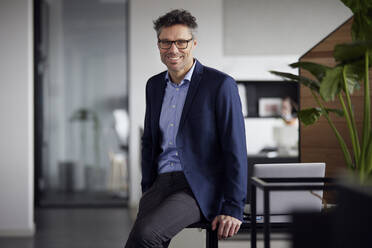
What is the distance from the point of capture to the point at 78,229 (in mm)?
5082

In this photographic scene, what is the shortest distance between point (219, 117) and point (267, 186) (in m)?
0.58

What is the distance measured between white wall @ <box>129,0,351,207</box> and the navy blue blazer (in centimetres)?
382

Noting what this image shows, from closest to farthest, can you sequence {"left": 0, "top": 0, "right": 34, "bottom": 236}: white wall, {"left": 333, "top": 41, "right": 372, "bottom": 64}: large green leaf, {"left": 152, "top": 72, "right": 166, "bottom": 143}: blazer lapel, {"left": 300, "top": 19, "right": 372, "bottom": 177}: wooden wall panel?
1. {"left": 333, "top": 41, "right": 372, "bottom": 64}: large green leaf
2. {"left": 152, "top": 72, "right": 166, "bottom": 143}: blazer lapel
3. {"left": 300, "top": 19, "right": 372, "bottom": 177}: wooden wall panel
4. {"left": 0, "top": 0, "right": 34, "bottom": 236}: white wall

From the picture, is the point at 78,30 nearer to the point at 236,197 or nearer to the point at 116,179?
the point at 116,179

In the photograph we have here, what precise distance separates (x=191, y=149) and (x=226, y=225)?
33cm

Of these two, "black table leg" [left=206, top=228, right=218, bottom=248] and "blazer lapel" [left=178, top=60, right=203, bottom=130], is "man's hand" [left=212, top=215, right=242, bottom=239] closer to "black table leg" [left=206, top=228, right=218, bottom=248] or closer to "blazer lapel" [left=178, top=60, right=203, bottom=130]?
"black table leg" [left=206, top=228, right=218, bottom=248]

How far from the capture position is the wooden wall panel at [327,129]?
2.82m

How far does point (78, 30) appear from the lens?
6555 millimetres

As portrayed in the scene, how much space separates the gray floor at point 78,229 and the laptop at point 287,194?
2.37 meters

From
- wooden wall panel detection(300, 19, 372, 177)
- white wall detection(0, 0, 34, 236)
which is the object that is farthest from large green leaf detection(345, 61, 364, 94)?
white wall detection(0, 0, 34, 236)

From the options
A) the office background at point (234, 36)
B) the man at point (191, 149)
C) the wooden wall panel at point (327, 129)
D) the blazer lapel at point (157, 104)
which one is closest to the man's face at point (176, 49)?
the man at point (191, 149)

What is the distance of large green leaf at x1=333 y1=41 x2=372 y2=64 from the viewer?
1527 mm

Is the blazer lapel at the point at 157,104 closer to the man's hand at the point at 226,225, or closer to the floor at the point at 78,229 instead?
the man's hand at the point at 226,225

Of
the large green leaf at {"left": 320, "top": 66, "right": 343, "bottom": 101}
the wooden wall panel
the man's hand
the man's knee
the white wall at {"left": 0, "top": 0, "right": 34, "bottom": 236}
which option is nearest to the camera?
the large green leaf at {"left": 320, "top": 66, "right": 343, "bottom": 101}
